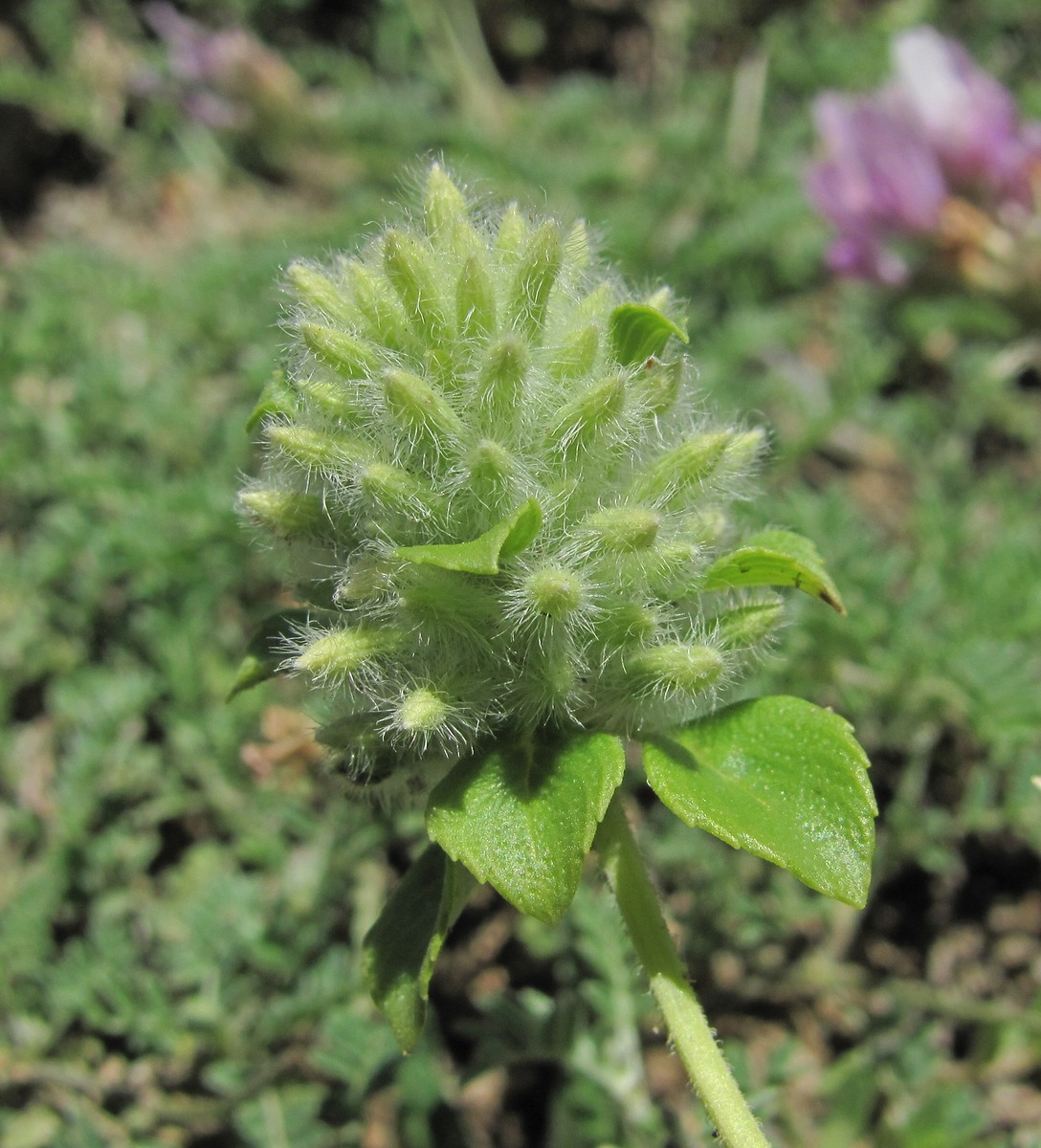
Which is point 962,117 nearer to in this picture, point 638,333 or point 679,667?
point 638,333

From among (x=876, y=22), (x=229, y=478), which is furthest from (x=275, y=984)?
(x=876, y=22)

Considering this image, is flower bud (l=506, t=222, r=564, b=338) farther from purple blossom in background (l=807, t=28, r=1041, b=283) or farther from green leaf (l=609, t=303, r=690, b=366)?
purple blossom in background (l=807, t=28, r=1041, b=283)

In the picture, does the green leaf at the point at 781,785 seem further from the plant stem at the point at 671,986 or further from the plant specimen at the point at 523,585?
the plant stem at the point at 671,986

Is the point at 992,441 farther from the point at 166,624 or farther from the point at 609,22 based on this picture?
the point at 609,22

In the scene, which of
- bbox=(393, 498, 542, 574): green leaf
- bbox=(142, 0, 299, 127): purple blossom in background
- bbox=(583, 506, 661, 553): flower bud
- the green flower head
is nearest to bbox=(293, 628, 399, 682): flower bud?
the green flower head

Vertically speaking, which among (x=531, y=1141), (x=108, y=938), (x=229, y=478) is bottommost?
(x=531, y=1141)
